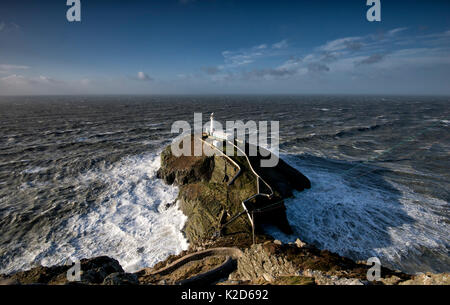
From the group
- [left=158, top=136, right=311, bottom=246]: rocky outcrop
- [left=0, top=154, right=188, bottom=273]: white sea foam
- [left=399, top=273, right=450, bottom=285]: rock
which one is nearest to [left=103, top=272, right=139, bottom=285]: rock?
[left=0, top=154, right=188, bottom=273]: white sea foam

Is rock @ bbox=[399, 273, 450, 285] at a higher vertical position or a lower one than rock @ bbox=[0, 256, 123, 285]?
higher

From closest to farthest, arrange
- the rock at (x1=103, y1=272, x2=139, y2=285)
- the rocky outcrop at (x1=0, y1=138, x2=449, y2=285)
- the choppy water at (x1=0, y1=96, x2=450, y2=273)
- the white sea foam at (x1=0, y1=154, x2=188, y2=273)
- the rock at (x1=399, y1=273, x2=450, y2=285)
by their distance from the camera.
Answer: the rock at (x1=399, y1=273, x2=450, y2=285)
the rock at (x1=103, y1=272, x2=139, y2=285)
the rocky outcrop at (x1=0, y1=138, x2=449, y2=285)
the white sea foam at (x1=0, y1=154, x2=188, y2=273)
the choppy water at (x1=0, y1=96, x2=450, y2=273)

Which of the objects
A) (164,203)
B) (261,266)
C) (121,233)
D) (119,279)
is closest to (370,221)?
(261,266)

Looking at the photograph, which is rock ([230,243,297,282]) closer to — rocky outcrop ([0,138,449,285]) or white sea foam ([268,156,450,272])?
rocky outcrop ([0,138,449,285])

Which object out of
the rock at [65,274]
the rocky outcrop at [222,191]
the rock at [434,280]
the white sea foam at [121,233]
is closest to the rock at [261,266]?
the rocky outcrop at [222,191]

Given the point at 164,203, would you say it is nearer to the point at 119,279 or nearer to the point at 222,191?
the point at 222,191

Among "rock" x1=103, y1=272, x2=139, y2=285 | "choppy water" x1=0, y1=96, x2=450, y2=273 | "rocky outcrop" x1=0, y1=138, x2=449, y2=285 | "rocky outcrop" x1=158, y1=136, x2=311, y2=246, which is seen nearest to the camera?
"rock" x1=103, y1=272, x2=139, y2=285

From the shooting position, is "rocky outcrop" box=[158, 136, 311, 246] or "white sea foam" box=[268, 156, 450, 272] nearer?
"white sea foam" box=[268, 156, 450, 272]
